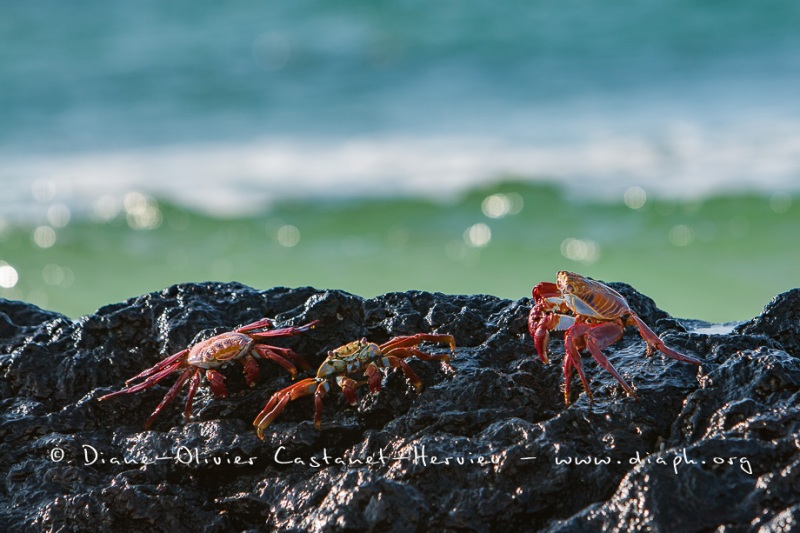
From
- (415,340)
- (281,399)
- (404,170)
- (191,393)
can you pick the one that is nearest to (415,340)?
(415,340)

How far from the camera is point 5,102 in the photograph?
20469 mm

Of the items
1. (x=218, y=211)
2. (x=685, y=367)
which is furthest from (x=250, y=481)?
(x=218, y=211)

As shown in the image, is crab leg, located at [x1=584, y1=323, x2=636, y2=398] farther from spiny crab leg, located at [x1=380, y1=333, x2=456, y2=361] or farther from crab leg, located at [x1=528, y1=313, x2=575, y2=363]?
spiny crab leg, located at [x1=380, y1=333, x2=456, y2=361]

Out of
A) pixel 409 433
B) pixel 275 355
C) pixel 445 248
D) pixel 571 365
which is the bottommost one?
pixel 409 433

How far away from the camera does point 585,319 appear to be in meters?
3.61

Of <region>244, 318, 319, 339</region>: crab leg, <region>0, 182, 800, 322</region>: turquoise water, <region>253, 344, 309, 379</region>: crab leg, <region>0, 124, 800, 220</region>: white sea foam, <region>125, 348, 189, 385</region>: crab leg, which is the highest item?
<region>0, 124, 800, 220</region>: white sea foam

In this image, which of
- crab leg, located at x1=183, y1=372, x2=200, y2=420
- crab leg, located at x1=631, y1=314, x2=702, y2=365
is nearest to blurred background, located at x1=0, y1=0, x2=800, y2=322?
crab leg, located at x1=631, y1=314, x2=702, y2=365

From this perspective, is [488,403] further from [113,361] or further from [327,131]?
[327,131]

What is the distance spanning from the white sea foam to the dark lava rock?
396 inches

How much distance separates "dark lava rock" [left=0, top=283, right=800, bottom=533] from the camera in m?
2.99

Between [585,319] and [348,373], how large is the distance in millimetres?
837

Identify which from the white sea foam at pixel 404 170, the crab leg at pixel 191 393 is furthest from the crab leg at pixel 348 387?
the white sea foam at pixel 404 170

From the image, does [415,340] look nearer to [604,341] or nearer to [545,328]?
[545,328]

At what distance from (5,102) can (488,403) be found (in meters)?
19.1
